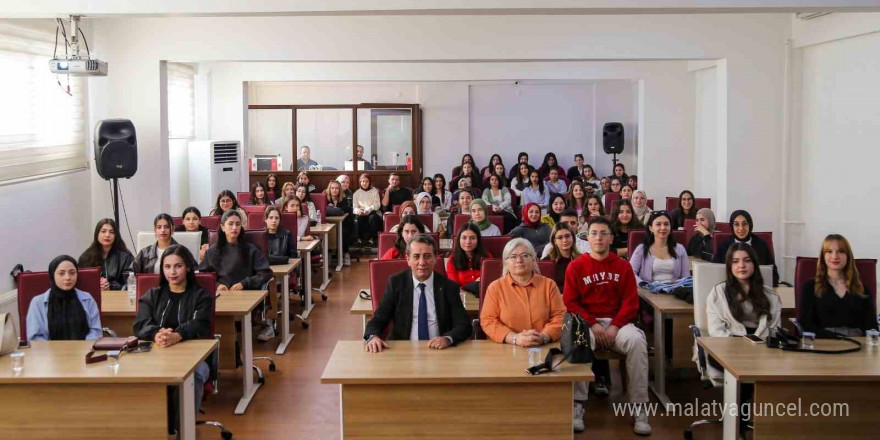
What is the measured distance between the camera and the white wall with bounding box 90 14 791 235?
979 centimetres

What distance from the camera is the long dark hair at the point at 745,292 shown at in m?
5.43

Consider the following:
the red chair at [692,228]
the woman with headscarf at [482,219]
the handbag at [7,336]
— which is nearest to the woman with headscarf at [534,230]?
the woman with headscarf at [482,219]

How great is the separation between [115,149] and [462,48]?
3.91 meters

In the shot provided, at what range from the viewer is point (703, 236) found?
8438mm

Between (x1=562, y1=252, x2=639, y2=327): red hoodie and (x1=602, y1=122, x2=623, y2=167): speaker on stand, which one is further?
(x1=602, y1=122, x2=623, y2=167): speaker on stand

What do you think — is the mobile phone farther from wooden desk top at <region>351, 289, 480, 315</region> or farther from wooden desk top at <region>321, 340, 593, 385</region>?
wooden desk top at <region>351, 289, 480, 315</region>

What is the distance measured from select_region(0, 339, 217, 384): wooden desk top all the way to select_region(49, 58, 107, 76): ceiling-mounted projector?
362 centimetres

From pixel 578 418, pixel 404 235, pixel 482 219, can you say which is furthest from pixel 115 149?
pixel 578 418

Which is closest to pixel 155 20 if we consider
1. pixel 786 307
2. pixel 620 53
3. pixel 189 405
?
pixel 620 53

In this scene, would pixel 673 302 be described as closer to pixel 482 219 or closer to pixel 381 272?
pixel 381 272

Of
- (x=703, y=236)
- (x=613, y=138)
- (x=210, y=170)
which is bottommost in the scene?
(x=703, y=236)

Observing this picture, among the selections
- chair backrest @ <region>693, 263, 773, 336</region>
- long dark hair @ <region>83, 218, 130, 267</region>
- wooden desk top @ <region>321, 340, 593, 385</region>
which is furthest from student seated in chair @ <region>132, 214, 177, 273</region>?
chair backrest @ <region>693, 263, 773, 336</region>

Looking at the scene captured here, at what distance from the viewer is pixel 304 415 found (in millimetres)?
6023

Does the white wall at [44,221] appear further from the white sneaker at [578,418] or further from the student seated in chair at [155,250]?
the white sneaker at [578,418]
